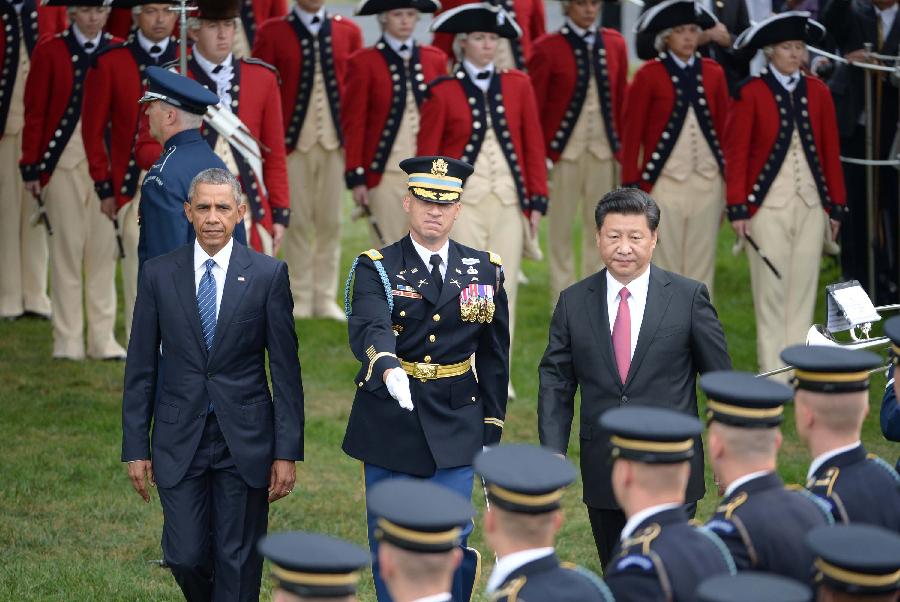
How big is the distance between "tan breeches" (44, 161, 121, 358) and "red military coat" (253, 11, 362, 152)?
174 centimetres

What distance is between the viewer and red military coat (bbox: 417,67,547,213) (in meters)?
10.7

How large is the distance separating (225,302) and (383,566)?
2.48 metres

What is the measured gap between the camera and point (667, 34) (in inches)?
451

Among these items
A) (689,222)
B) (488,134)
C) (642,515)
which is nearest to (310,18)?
(488,134)

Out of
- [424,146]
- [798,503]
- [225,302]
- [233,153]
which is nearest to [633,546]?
[798,503]

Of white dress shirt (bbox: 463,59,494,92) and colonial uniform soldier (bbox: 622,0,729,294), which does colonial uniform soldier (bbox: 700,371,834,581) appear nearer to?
white dress shirt (bbox: 463,59,494,92)

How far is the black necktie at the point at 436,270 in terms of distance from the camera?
22.5 feet

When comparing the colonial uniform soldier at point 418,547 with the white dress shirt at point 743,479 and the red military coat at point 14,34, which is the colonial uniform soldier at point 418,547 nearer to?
the white dress shirt at point 743,479

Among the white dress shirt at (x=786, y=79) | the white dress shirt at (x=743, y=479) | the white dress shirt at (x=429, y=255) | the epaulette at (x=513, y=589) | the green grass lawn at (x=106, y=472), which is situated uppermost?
the white dress shirt at (x=786, y=79)

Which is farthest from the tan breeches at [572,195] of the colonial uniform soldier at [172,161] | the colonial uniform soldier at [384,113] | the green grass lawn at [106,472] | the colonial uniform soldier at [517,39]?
the colonial uniform soldier at [172,161]

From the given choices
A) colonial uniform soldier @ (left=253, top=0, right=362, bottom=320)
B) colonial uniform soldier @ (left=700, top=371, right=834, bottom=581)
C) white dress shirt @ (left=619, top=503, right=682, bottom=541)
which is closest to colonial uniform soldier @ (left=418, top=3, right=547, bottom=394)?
colonial uniform soldier @ (left=253, top=0, right=362, bottom=320)

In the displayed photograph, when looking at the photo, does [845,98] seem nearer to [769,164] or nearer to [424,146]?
[769,164]

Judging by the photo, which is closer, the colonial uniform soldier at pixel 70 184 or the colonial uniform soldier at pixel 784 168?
the colonial uniform soldier at pixel 784 168

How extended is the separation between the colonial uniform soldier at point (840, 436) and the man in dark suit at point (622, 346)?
1282mm
